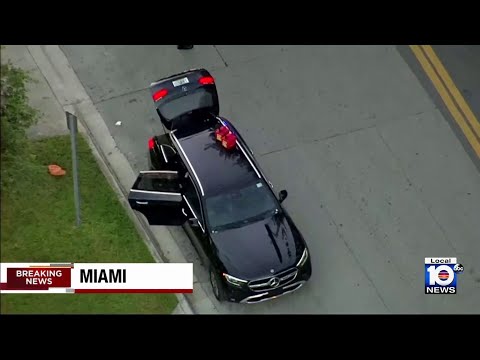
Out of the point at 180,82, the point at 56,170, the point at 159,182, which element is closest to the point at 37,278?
the point at 56,170

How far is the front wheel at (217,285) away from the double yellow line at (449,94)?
18.6 feet

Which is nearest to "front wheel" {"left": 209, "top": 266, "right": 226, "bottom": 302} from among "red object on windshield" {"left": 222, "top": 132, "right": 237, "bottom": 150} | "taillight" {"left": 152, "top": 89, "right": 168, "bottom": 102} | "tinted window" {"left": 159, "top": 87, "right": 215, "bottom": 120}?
"red object on windshield" {"left": 222, "top": 132, "right": 237, "bottom": 150}

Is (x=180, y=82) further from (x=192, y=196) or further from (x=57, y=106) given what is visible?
(x=57, y=106)

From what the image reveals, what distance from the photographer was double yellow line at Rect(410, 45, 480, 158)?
1394 cm

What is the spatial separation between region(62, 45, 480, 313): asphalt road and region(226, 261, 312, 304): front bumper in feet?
1.52

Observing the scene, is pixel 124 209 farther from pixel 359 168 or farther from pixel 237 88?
pixel 359 168

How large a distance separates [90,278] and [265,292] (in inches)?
115

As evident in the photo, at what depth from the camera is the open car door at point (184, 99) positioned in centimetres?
1271

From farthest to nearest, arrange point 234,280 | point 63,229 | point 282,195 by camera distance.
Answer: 1. point 63,229
2. point 282,195
3. point 234,280

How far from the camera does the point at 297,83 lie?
48.0 feet

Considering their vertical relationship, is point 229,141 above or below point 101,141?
below

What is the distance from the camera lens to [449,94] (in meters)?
14.4

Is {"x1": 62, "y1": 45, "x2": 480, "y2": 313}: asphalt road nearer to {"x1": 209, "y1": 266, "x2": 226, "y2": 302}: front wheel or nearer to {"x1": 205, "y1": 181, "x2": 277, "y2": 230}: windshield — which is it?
{"x1": 209, "y1": 266, "x2": 226, "y2": 302}: front wheel

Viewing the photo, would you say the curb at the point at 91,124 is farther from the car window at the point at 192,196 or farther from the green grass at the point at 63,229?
the car window at the point at 192,196
